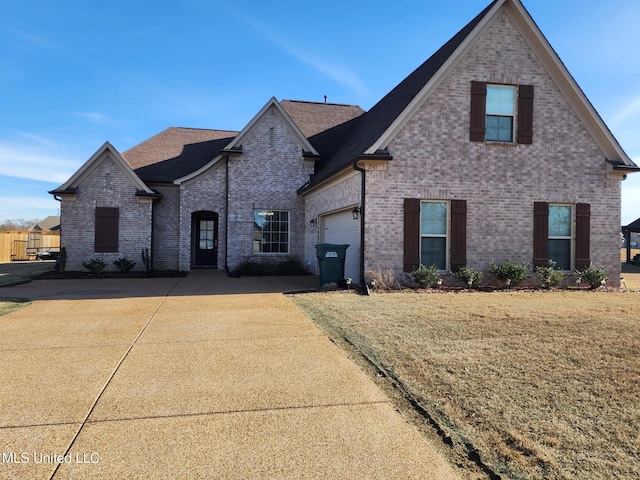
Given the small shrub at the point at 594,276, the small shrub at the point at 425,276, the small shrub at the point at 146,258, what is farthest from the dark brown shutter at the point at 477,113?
the small shrub at the point at 146,258

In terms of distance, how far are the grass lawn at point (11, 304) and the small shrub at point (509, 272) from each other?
35.7ft

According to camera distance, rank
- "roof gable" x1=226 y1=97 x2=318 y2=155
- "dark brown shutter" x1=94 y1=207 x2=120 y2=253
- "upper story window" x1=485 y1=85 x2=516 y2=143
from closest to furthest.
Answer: "upper story window" x1=485 y1=85 x2=516 y2=143, "dark brown shutter" x1=94 y1=207 x2=120 y2=253, "roof gable" x1=226 y1=97 x2=318 y2=155

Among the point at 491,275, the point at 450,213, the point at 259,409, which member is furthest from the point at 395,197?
the point at 259,409

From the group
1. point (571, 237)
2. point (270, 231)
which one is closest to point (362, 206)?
point (571, 237)

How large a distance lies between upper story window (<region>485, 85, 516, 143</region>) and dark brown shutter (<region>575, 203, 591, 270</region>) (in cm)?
284

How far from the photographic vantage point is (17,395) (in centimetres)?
384

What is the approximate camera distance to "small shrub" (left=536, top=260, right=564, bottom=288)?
11.5m

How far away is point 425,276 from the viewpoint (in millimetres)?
10734

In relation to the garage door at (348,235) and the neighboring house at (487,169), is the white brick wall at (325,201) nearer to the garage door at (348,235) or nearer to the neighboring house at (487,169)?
the neighboring house at (487,169)

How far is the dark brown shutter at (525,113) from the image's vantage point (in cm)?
1177

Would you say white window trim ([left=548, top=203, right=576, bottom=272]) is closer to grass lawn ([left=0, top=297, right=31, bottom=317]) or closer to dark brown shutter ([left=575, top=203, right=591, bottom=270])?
dark brown shutter ([left=575, top=203, right=591, bottom=270])

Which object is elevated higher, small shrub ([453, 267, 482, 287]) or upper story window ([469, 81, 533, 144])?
upper story window ([469, 81, 533, 144])

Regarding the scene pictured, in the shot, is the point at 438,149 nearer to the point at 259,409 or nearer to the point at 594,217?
the point at 594,217

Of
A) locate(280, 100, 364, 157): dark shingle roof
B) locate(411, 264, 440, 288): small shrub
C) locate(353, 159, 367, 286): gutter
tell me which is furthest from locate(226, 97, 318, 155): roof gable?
locate(411, 264, 440, 288): small shrub
